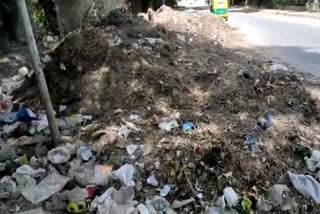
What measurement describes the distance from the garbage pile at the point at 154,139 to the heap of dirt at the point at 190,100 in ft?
0.04

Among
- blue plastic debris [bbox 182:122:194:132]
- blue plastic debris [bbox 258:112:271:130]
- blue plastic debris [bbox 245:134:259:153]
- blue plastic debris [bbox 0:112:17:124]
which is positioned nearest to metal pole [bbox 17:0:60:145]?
blue plastic debris [bbox 0:112:17:124]

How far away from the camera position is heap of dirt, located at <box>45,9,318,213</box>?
3.67 meters

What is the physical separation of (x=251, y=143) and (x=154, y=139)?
0.99m

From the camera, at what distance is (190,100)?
17.1 feet

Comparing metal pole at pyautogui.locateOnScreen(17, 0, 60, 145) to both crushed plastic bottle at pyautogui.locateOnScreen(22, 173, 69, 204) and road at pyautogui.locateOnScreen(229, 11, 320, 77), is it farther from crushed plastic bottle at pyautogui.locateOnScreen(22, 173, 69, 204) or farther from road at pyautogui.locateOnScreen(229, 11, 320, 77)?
road at pyautogui.locateOnScreen(229, 11, 320, 77)

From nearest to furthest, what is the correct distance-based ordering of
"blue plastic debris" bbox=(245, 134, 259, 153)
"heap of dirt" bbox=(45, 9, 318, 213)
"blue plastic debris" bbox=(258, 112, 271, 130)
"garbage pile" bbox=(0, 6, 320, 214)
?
"garbage pile" bbox=(0, 6, 320, 214), "heap of dirt" bbox=(45, 9, 318, 213), "blue plastic debris" bbox=(245, 134, 259, 153), "blue plastic debris" bbox=(258, 112, 271, 130)

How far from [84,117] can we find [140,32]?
3175mm

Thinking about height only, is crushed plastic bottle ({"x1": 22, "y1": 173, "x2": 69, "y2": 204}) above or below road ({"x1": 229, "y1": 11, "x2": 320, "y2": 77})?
above

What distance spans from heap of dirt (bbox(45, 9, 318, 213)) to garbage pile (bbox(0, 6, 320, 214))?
0.01 metres

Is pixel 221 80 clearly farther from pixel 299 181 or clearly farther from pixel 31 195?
pixel 31 195

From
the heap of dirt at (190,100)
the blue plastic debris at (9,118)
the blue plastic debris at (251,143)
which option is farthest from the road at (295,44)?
the blue plastic debris at (9,118)

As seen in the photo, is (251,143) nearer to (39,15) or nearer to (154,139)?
(154,139)

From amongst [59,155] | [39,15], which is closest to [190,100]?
[59,155]

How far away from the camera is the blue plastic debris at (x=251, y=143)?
12.8 ft
